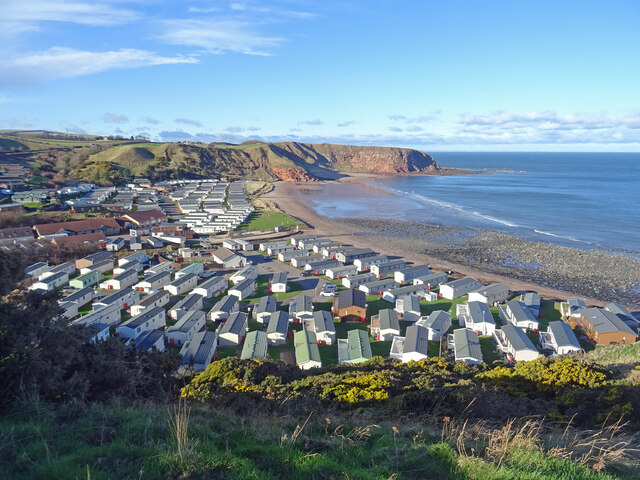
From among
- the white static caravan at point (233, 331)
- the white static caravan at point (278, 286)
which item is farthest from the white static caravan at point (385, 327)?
the white static caravan at point (278, 286)

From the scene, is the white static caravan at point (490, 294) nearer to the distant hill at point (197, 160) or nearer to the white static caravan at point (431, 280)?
the white static caravan at point (431, 280)

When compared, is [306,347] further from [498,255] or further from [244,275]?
[498,255]

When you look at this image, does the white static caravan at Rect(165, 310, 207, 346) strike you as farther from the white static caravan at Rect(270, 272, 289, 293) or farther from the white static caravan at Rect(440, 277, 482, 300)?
the white static caravan at Rect(440, 277, 482, 300)

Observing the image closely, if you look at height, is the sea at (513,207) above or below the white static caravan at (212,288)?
above

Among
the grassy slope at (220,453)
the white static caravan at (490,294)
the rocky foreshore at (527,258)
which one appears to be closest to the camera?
the grassy slope at (220,453)

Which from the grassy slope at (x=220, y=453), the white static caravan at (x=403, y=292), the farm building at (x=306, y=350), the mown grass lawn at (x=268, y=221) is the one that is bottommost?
the farm building at (x=306, y=350)

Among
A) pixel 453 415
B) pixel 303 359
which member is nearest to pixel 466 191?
pixel 303 359
